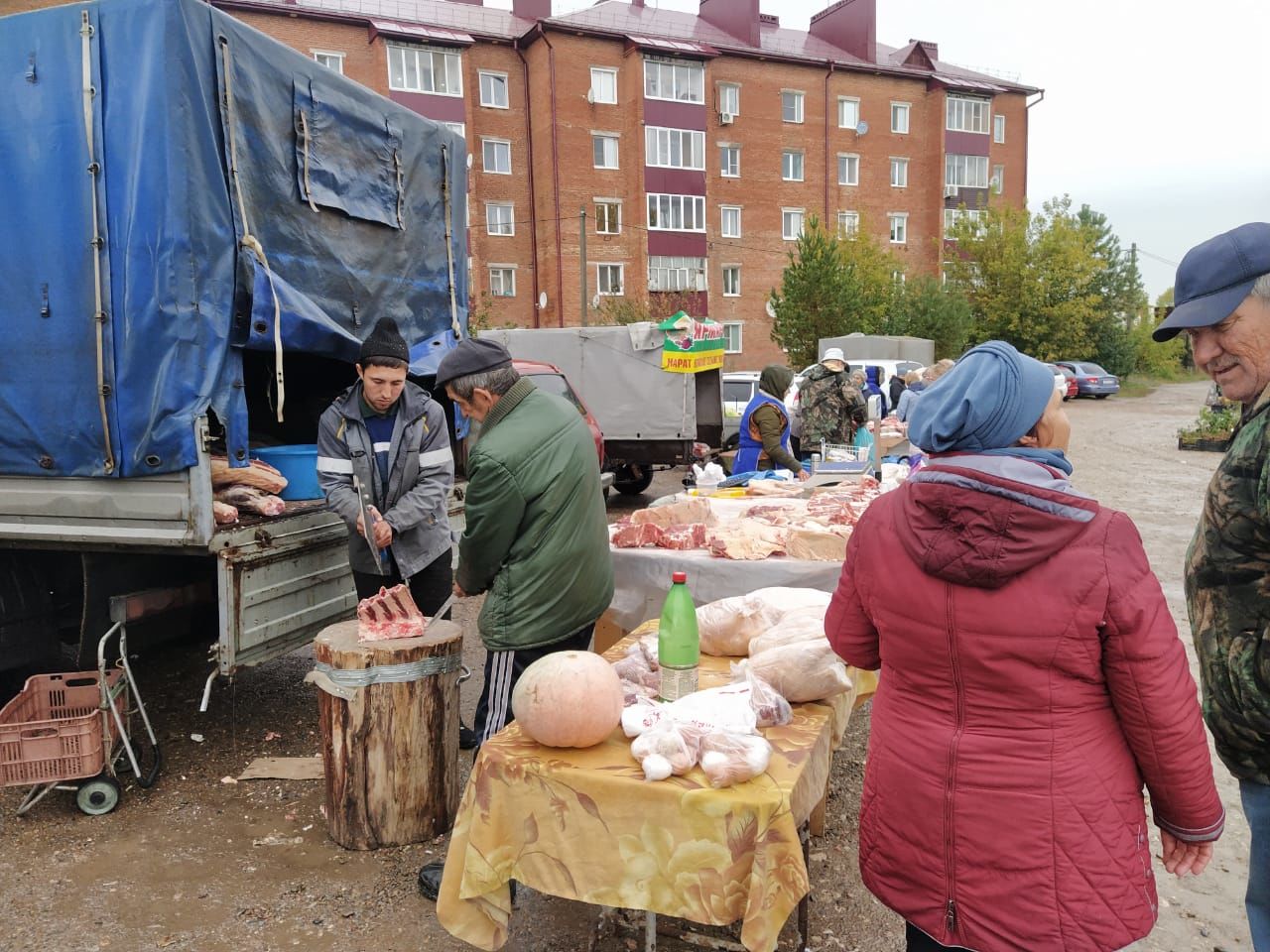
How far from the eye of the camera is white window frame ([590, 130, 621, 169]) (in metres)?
35.0

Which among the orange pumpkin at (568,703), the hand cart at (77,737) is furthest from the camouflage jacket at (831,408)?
the orange pumpkin at (568,703)

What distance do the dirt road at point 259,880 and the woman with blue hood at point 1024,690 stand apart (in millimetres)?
1452

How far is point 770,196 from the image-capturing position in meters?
38.8

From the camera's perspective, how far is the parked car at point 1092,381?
3581 cm

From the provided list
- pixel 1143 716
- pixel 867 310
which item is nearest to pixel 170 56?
pixel 1143 716

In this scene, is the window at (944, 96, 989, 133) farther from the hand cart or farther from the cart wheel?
the cart wheel

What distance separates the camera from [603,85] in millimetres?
34844

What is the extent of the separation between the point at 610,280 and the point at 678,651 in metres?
34.0

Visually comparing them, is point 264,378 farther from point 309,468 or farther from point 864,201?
point 864,201

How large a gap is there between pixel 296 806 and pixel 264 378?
2668mm

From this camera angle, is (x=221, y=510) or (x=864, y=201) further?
(x=864, y=201)

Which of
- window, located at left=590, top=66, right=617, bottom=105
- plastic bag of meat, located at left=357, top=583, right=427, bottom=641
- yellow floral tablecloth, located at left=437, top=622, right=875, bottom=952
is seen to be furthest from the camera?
window, located at left=590, top=66, right=617, bottom=105

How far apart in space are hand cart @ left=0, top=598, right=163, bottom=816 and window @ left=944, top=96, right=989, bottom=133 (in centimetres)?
4450

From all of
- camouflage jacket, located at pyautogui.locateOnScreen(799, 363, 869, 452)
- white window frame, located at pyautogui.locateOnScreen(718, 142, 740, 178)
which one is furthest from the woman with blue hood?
white window frame, located at pyautogui.locateOnScreen(718, 142, 740, 178)
